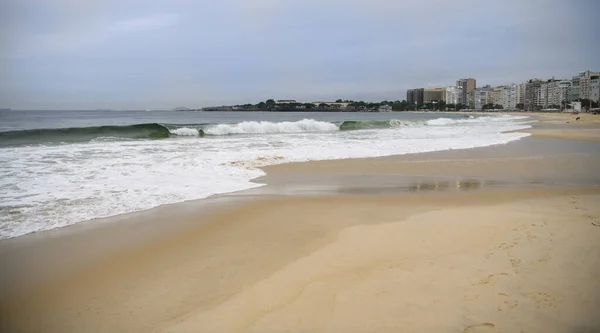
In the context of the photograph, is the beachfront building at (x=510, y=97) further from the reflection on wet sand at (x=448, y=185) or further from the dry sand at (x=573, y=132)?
the reflection on wet sand at (x=448, y=185)

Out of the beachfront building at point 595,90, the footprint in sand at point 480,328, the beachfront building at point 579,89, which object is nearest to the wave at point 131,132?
the footprint in sand at point 480,328

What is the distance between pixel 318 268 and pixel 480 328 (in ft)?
4.62

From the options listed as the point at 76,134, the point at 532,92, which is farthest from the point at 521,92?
the point at 76,134

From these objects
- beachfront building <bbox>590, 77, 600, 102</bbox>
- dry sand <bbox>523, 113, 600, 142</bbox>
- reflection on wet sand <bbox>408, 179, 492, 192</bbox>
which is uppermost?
beachfront building <bbox>590, 77, 600, 102</bbox>

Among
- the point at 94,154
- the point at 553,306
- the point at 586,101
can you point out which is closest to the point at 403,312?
the point at 553,306

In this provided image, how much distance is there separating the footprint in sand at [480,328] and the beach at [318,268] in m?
0.01

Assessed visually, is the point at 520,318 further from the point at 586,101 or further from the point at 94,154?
the point at 586,101

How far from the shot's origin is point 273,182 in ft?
26.3

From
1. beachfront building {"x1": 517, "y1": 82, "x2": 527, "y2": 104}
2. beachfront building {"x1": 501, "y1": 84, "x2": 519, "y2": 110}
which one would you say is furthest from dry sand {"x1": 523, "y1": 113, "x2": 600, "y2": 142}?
beachfront building {"x1": 501, "y1": 84, "x2": 519, "y2": 110}

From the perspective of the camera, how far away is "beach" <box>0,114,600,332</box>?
8.76 ft

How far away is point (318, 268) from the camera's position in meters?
3.47

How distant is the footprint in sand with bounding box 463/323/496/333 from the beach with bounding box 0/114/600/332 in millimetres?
11

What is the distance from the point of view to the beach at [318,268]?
267 centimetres

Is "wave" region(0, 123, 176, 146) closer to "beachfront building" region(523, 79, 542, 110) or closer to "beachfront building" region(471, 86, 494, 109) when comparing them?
"beachfront building" region(523, 79, 542, 110)
